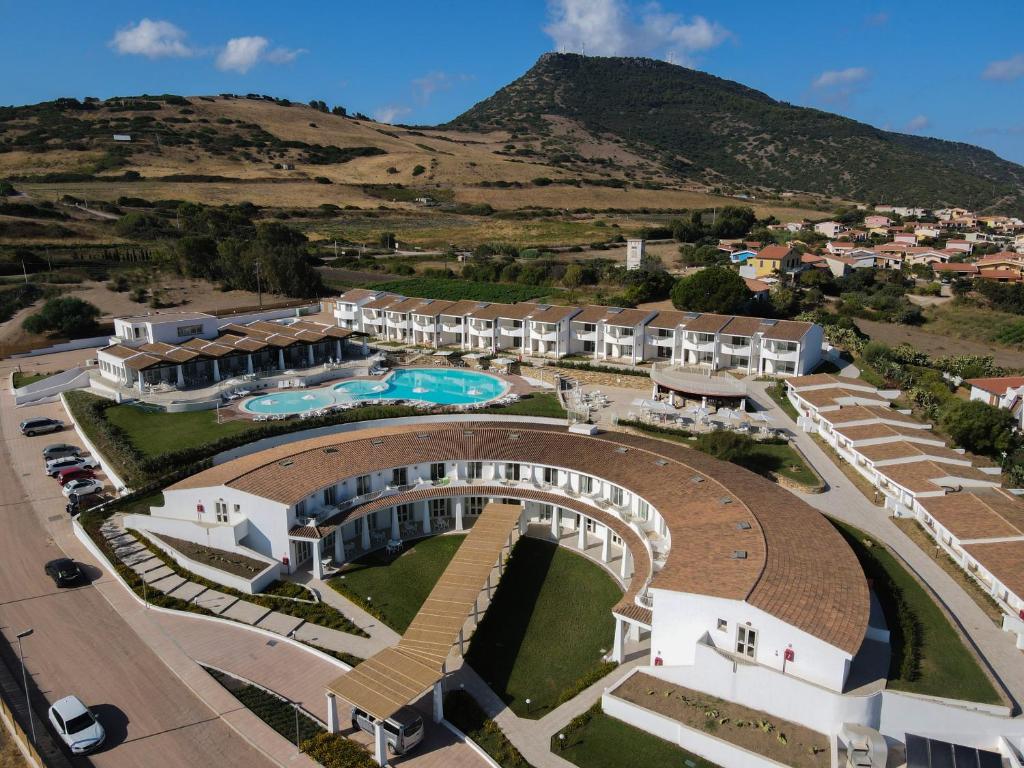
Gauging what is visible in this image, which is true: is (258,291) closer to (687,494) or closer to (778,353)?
(778,353)

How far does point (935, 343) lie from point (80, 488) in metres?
74.4

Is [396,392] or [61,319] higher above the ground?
[61,319]

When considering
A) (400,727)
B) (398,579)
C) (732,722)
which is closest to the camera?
(400,727)

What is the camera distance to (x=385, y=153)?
170 m

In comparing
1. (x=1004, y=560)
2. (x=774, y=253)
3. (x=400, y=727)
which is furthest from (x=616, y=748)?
(x=774, y=253)

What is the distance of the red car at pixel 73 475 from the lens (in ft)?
126

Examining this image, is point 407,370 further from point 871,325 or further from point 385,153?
point 385,153

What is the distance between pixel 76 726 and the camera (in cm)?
2011

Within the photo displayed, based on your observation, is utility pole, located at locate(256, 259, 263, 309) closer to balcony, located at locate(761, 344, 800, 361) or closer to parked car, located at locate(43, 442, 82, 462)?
parked car, located at locate(43, 442, 82, 462)

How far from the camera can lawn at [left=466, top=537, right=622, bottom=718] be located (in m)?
23.8

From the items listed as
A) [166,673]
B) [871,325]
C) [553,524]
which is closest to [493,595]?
[553,524]

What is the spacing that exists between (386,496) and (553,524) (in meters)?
7.94

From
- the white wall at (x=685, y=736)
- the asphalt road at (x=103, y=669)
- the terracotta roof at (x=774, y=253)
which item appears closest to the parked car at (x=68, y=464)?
the asphalt road at (x=103, y=669)

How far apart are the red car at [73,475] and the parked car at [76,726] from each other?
2102 cm
